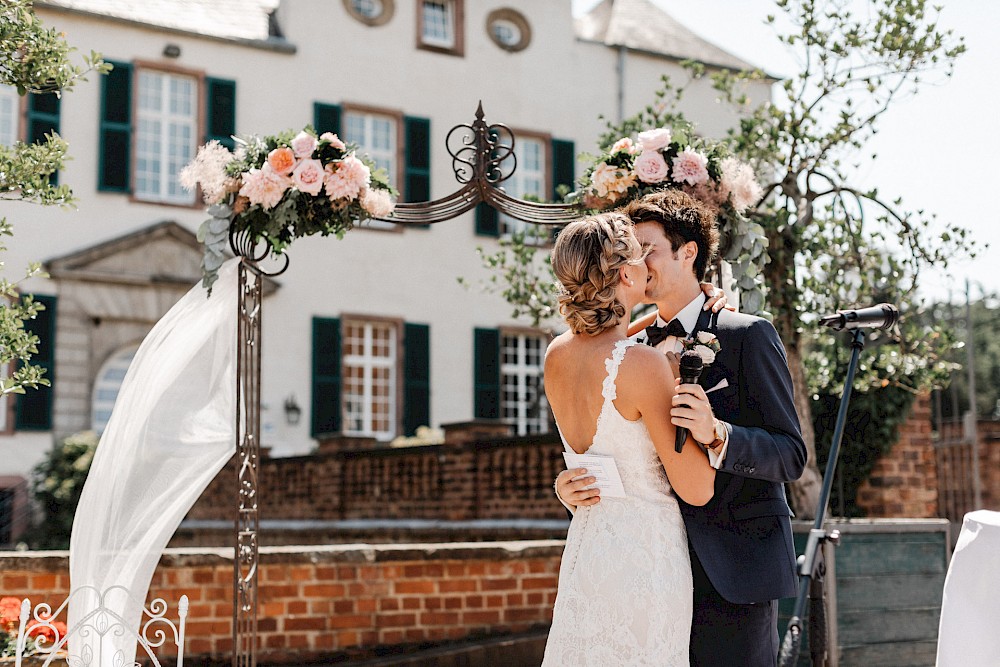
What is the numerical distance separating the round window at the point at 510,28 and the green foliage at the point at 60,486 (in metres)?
9.31

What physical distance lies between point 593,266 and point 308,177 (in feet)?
8.96

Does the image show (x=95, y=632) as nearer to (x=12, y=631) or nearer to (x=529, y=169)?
(x=12, y=631)

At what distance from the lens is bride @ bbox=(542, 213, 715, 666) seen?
2.96 metres

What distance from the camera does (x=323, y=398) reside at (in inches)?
674

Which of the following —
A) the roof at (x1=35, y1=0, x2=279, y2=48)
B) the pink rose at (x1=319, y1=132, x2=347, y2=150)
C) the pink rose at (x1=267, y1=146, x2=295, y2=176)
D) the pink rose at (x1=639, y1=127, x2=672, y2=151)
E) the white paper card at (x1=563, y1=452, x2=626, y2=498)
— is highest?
the roof at (x1=35, y1=0, x2=279, y2=48)

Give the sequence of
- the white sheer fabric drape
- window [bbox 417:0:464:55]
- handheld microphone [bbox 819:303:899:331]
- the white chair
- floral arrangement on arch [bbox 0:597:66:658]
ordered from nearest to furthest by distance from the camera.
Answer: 1. the white chair
2. handheld microphone [bbox 819:303:899:331]
3. the white sheer fabric drape
4. floral arrangement on arch [bbox 0:597:66:658]
5. window [bbox 417:0:464:55]

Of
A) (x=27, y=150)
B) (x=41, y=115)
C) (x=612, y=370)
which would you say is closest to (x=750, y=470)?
(x=612, y=370)

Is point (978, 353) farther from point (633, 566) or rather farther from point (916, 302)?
point (633, 566)

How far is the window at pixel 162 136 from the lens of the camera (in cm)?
1683

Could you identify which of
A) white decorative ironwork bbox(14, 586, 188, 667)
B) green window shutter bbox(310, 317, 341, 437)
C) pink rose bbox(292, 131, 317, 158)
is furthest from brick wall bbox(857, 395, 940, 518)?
green window shutter bbox(310, 317, 341, 437)

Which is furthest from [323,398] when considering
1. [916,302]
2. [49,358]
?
[916,302]

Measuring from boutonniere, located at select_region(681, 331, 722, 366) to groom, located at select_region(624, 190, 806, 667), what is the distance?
11 millimetres

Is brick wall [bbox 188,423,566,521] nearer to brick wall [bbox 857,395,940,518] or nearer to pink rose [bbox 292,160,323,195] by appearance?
brick wall [bbox 857,395,940,518]

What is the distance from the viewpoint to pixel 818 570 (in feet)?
14.6
